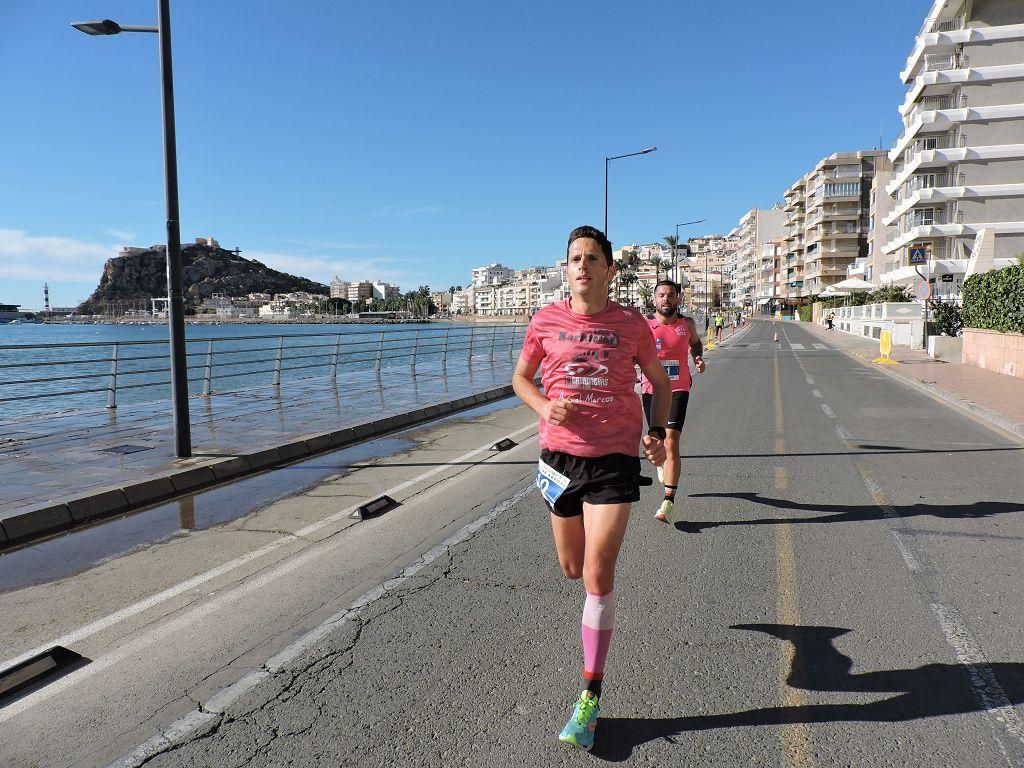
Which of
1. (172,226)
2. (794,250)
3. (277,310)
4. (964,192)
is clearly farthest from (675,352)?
(277,310)

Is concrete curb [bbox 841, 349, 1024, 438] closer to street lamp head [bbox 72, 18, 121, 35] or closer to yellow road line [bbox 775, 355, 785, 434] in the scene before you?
yellow road line [bbox 775, 355, 785, 434]

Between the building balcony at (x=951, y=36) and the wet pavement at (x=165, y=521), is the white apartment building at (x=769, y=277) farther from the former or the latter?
the wet pavement at (x=165, y=521)

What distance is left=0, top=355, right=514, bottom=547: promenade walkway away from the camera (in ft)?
20.8

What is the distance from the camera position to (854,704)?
2.99m

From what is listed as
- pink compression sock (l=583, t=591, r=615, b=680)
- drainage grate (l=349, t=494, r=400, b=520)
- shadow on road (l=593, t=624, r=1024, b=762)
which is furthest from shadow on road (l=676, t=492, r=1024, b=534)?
pink compression sock (l=583, t=591, r=615, b=680)

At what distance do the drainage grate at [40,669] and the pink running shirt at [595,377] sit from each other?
265 centimetres

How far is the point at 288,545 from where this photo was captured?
17.5 ft

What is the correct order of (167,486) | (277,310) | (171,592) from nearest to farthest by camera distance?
1. (171,592)
2. (167,486)
3. (277,310)

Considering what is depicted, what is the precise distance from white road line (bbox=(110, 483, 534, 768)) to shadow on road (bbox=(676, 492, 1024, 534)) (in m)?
2.41

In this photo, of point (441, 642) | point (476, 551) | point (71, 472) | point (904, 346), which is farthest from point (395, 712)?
point (904, 346)

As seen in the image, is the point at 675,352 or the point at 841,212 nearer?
the point at 675,352

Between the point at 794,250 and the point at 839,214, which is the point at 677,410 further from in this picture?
the point at 794,250

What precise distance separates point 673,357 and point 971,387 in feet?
42.4

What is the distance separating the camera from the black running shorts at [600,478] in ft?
9.18
